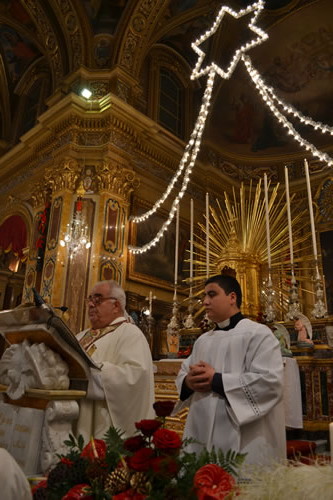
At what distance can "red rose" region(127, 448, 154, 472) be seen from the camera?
983 millimetres

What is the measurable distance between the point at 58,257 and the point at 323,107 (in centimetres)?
898

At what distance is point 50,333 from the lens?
6.52 feet

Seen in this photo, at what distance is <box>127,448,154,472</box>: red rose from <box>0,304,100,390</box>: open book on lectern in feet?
3.38

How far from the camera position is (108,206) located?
331 inches

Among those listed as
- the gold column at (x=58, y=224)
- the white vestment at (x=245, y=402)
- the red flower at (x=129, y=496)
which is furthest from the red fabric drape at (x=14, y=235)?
the red flower at (x=129, y=496)

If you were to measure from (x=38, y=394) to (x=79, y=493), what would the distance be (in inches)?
39.2

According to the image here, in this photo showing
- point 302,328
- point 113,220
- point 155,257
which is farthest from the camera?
point 155,257

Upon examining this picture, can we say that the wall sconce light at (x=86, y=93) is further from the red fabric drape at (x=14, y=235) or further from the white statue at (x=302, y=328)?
the white statue at (x=302, y=328)

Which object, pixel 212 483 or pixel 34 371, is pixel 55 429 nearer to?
pixel 34 371

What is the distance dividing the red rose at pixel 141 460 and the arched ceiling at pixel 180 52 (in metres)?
9.73

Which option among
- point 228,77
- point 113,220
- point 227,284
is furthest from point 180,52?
point 227,284

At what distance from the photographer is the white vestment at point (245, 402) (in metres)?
1.90

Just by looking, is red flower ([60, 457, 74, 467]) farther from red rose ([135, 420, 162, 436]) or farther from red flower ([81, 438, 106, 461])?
red rose ([135, 420, 162, 436])

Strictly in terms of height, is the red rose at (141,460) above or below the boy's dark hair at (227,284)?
below
